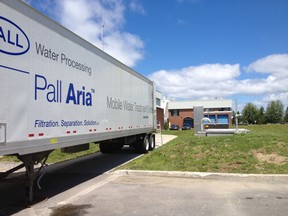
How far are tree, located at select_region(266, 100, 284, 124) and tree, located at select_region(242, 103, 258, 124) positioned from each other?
9.19 meters

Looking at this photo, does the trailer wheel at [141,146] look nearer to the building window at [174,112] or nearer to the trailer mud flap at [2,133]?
the trailer mud flap at [2,133]

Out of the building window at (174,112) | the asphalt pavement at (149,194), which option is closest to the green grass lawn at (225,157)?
the asphalt pavement at (149,194)

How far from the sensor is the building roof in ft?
312

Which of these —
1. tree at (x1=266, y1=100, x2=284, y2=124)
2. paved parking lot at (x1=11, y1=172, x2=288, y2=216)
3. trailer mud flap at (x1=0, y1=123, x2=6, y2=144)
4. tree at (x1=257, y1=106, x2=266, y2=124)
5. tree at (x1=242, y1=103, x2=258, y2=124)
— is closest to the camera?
trailer mud flap at (x1=0, y1=123, x2=6, y2=144)

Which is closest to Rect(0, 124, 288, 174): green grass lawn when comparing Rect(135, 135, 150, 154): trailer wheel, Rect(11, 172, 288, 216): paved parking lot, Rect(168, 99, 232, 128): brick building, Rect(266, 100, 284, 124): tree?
Rect(11, 172, 288, 216): paved parking lot

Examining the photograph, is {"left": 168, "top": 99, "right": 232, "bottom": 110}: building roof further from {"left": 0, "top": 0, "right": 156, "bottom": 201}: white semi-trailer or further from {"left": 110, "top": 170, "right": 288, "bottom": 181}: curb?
{"left": 0, "top": 0, "right": 156, "bottom": 201}: white semi-trailer

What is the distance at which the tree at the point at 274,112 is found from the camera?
144m

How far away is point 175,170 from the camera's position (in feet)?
36.6

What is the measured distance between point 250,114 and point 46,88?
5315 inches

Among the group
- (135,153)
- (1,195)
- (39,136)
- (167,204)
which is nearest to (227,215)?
(167,204)

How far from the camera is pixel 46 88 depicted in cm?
757

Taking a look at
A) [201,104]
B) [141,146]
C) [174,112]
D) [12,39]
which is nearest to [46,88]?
[12,39]

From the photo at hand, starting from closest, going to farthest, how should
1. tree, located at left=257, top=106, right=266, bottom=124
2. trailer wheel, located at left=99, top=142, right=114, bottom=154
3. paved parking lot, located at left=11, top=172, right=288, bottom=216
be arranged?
1. paved parking lot, located at left=11, top=172, right=288, bottom=216
2. trailer wheel, located at left=99, top=142, right=114, bottom=154
3. tree, located at left=257, top=106, right=266, bottom=124

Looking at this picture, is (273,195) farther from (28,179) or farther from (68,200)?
(28,179)
